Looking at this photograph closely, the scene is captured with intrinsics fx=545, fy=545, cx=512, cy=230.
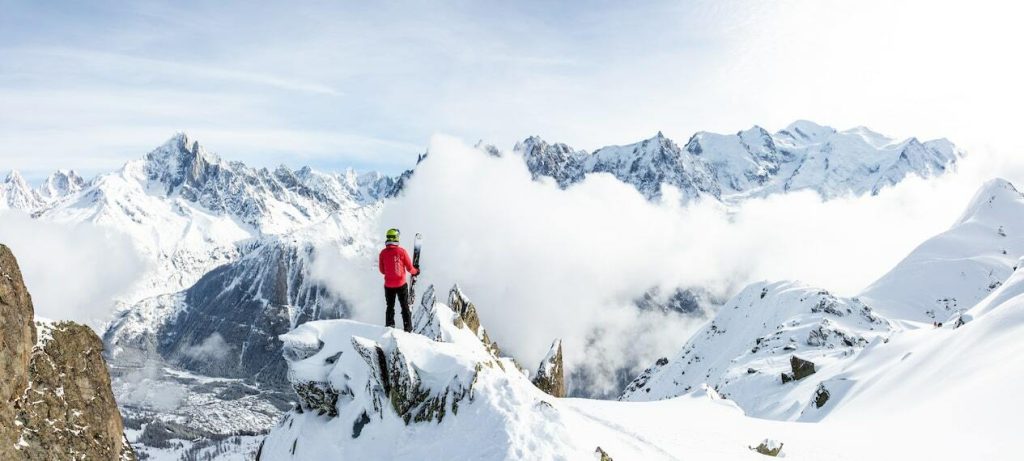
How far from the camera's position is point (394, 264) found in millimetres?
23266

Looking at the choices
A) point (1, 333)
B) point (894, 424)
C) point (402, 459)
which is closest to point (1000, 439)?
point (894, 424)

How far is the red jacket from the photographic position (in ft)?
76.2

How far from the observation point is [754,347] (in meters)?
110

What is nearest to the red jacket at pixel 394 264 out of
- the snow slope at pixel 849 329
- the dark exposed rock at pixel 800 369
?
the snow slope at pixel 849 329

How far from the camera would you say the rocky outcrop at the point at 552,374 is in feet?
139

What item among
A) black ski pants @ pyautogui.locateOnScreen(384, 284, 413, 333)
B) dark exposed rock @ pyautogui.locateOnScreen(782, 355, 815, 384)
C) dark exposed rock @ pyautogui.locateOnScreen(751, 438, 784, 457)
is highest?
black ski pants @ pyautogui.locateOnScreen(384, 284, 413, 333)

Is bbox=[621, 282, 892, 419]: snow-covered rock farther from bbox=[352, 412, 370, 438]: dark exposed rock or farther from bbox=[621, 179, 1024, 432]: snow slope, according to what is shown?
bbox=[352, 412, 370, 438]: dark exposed rock

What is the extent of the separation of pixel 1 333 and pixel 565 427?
24.2 meters

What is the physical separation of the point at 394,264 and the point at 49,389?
1856 cm

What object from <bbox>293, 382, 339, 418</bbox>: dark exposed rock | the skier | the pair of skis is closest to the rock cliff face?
<bbox>293, 382, 339, 418</bbox>: dark exposed rock

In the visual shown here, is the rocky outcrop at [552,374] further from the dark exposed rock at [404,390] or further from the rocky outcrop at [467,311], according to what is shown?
the dark exposed rock at [404,390]

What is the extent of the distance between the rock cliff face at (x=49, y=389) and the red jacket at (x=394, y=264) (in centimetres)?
1650

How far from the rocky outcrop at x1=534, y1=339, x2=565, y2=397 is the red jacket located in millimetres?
21475

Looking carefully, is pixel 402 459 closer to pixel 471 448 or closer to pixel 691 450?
pixel 471 448
